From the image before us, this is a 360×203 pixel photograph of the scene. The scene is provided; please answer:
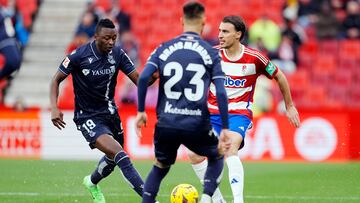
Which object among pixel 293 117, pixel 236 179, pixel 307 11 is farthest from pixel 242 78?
pixel 307 11

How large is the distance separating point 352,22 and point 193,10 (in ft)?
51.0

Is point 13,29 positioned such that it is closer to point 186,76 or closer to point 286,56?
point 186,76

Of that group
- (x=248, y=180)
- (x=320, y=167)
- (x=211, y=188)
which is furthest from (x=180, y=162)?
(x=211, y=188)

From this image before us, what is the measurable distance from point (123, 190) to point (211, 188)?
179 inches

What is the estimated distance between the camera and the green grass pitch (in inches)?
537

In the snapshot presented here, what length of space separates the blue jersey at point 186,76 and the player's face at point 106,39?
191 cm

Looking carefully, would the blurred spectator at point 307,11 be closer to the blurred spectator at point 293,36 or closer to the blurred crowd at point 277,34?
the blurred crowd at point 277,34

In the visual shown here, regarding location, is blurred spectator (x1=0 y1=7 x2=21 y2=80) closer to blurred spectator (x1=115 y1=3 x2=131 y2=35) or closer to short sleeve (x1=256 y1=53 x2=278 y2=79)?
short sleeve (x1=256 y1=53 x2=278 y2=79)

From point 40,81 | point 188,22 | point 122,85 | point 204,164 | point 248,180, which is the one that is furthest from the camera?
point 40,81

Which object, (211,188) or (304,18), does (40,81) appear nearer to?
(304,18)

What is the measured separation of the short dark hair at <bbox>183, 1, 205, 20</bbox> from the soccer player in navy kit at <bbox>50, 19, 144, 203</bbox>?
202 centimetres

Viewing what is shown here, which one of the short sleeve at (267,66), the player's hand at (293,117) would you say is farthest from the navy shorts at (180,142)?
the short sleeve at (267,66)

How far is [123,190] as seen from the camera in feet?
48.4

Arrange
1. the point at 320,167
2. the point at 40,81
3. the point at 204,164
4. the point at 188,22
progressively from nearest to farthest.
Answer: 1. the point at 188,22
2. the point at 204,164
3. the point at 320,167
4. the point at 40,81
